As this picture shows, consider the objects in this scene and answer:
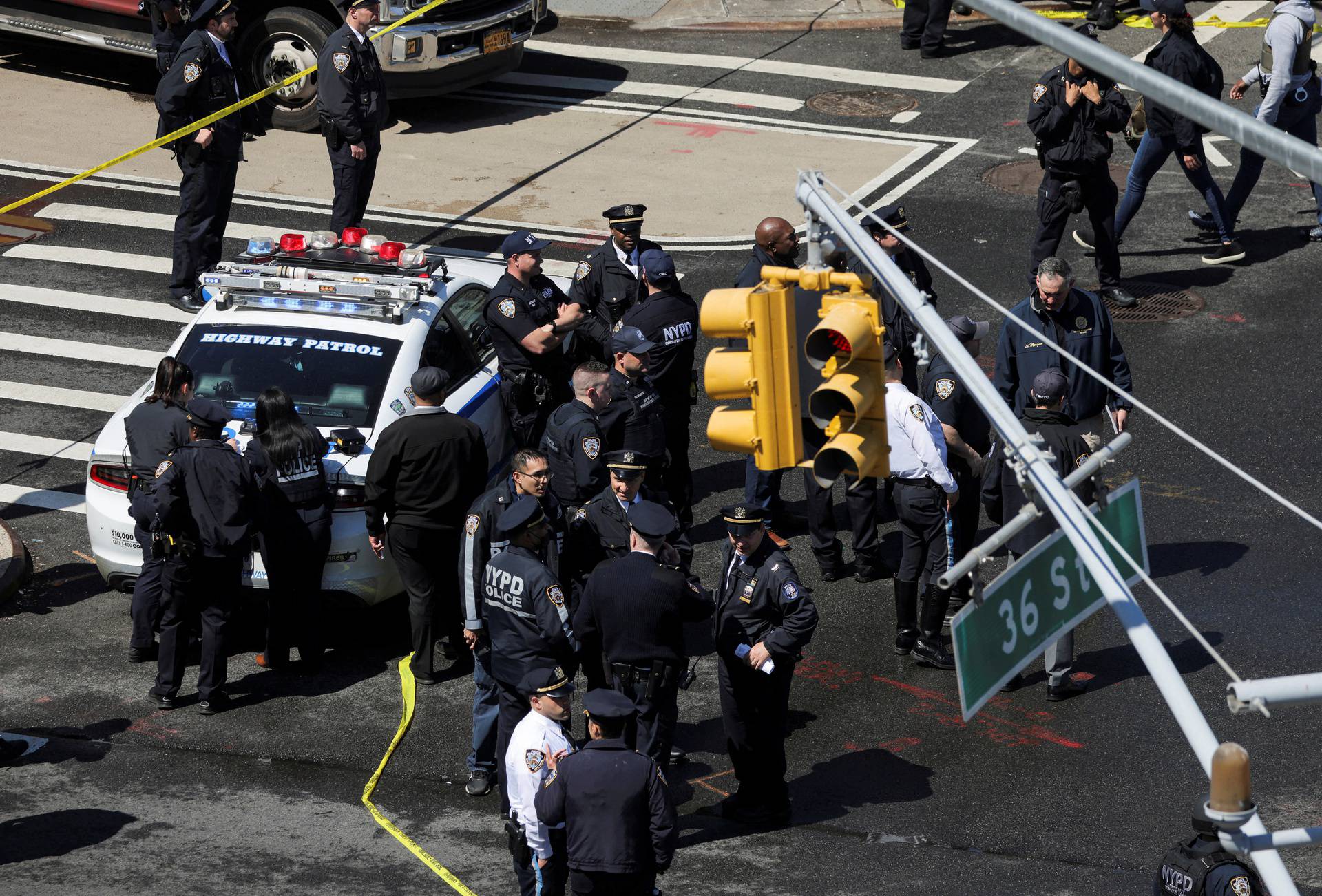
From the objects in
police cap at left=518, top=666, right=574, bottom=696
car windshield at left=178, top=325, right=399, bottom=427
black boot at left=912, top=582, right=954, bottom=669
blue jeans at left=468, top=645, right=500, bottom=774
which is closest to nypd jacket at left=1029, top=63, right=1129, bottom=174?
black boot at left=912, top=582, right=954, bottom=669

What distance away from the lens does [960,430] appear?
35.0 feet

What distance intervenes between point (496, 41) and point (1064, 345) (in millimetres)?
9562

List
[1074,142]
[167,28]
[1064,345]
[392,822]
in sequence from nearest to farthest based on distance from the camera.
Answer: [392,822], [1064,345], [1074,142], [167,28]

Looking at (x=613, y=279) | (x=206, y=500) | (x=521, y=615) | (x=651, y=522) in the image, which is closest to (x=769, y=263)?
(x=613, y=279)

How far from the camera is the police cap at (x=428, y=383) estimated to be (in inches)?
390

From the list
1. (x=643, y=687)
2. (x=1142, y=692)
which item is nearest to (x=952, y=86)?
(x=1142, y=692)

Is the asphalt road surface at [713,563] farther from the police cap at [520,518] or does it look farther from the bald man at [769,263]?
the police cap at [520,518]

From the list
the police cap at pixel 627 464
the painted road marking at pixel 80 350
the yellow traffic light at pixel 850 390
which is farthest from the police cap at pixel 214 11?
the yellow traffic light at pixel 850 390

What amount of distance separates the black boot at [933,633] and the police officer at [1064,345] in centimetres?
141

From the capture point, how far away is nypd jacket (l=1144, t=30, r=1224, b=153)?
47.3 ft

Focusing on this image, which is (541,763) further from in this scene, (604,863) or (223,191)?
(223,191)

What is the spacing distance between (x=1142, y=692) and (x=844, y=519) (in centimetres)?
282

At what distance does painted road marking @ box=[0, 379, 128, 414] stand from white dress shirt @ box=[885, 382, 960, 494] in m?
6.38

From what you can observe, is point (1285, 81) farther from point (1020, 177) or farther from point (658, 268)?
point (658, 268)
